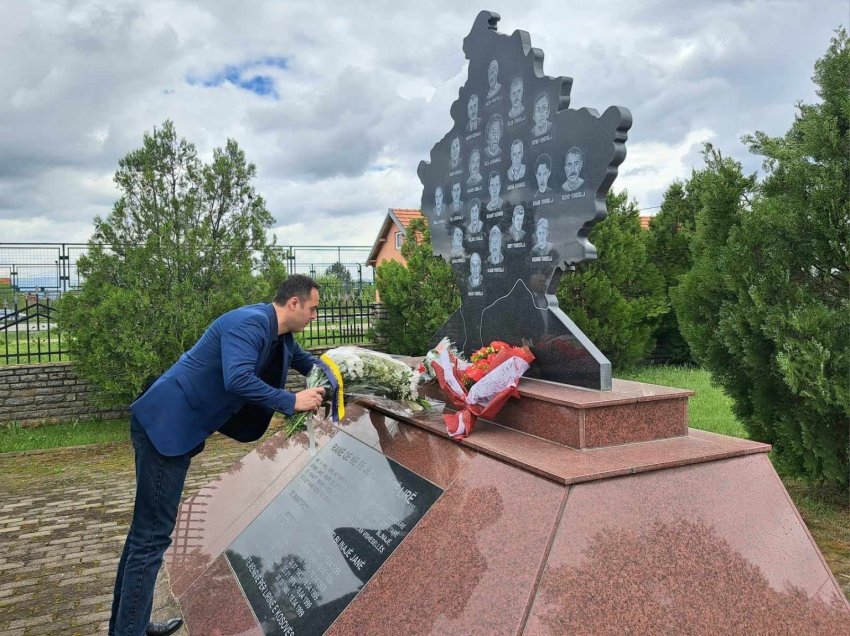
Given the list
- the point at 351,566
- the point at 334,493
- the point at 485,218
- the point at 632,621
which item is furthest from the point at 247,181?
the point at 632,621

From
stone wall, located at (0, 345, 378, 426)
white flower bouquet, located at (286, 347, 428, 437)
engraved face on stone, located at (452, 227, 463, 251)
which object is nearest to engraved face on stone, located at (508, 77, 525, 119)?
engraved face on stone, located at (452, 227, 463, 251)

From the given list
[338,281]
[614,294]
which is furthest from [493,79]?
[338,281]

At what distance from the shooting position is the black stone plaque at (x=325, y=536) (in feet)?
9.75

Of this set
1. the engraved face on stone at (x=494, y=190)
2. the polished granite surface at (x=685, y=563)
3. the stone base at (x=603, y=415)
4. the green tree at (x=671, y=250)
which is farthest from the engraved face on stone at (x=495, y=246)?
the green tree at (x=671, y=250)

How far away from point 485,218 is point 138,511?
2.89 meters

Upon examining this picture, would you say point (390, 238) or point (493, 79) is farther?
point (390, 238)

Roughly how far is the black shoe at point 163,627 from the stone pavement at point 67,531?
0.24 metres

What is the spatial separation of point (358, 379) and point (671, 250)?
→ 34.8 ft

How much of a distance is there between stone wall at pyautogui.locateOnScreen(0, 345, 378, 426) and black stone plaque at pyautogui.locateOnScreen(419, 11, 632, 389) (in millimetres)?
5539

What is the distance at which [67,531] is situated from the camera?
4.91m

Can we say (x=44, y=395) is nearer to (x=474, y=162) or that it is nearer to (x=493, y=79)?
(x=474, y=162)

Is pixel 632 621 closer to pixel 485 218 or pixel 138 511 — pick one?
pixel 138 511

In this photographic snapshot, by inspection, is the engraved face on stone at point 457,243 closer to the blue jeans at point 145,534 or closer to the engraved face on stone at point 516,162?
the engraved face on stone at point 516,162

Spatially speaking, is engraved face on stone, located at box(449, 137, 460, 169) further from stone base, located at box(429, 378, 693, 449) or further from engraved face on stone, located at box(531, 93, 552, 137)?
stone base, located at box(429, 378, 693, 449)
